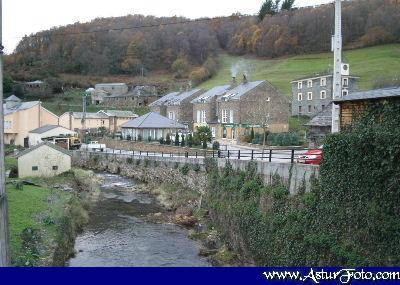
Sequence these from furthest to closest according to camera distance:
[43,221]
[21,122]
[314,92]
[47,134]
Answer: [21,122] < [314,92] < [47,134] < [43,221]

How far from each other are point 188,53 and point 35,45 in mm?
46736

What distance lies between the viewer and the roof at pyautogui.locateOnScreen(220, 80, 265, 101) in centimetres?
5546

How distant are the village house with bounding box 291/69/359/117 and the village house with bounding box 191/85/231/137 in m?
10.6

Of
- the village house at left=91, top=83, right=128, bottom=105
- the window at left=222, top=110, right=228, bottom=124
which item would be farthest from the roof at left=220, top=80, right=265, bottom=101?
the village house at left=91, top=83, right=128, bottom=105

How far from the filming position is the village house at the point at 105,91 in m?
108

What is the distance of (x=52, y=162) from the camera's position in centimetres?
3684

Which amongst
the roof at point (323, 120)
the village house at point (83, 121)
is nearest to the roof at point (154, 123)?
the village house at point (83, 121)

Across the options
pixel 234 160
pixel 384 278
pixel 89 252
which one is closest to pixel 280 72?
pixel 234 160

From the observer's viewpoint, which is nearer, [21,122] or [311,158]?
[311,158]

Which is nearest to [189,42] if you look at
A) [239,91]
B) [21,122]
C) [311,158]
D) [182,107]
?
[182,107]

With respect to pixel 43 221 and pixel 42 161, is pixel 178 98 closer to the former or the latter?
pixel 42 161

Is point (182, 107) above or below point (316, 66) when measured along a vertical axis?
below

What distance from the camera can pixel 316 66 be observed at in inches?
3713

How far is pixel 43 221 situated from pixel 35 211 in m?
1.98
